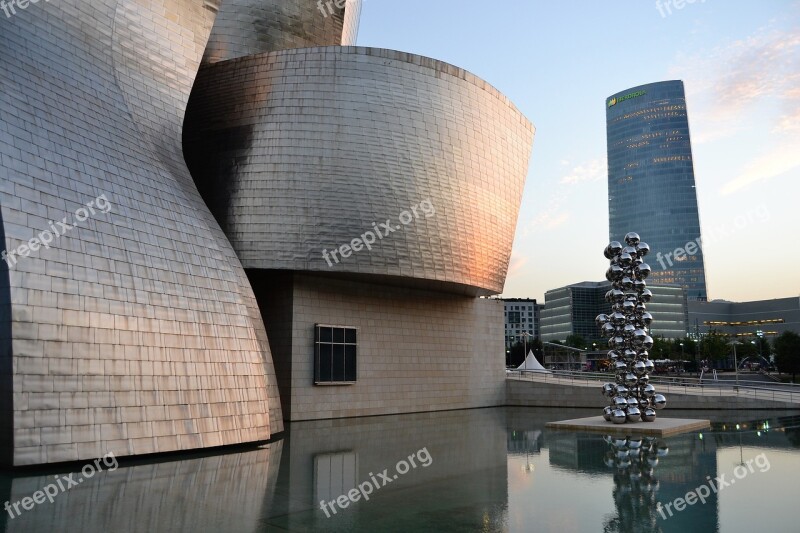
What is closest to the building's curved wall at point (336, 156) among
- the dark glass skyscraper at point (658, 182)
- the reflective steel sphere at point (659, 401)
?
the reflective steel sphere at point (659, 401)

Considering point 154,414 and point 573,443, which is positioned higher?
point 154,414

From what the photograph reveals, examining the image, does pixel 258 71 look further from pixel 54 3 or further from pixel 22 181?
pixel 22 181

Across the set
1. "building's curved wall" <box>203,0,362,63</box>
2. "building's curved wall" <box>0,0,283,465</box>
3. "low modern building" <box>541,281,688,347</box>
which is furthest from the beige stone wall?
"low modern building" <box>541,281,688,347</box>

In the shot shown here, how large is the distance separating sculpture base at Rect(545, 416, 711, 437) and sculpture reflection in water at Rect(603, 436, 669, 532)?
91 cm

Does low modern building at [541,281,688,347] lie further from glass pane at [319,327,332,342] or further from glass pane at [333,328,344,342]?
glass pane at [319,327,332,342]

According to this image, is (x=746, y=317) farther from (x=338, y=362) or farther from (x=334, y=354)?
(x=334, y=354)

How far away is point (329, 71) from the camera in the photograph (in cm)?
2092

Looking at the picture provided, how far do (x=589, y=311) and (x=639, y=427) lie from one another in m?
133

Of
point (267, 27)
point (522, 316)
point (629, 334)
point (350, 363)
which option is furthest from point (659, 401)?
point (522, 316)

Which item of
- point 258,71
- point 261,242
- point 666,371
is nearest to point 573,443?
point 261,242

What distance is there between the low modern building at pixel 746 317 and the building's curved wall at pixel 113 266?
123 metres

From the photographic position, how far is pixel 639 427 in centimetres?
1662

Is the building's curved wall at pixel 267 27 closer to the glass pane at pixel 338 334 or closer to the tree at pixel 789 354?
the glass pane at pixel 338 334

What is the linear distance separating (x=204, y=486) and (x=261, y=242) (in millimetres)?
11353
